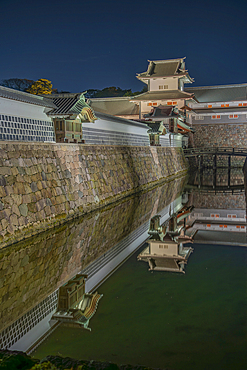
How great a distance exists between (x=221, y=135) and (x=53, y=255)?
97.3 feet

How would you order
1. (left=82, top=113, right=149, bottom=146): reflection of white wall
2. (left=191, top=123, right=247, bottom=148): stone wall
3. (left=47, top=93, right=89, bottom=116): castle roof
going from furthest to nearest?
(left=191, top=123, right=247, bottom=148): stone wall < (left=82, top=113, right=149, bottom=146): reflection of white wall < (left=47, top=93, right=89, bottom=116): castle roof

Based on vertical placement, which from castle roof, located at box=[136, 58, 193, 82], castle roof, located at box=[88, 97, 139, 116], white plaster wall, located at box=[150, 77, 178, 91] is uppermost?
castle roof, located at box=[136, 58, 193, 82]

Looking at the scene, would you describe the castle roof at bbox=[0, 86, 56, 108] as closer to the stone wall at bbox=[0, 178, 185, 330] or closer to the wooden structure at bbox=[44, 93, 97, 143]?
the wooden structure at bbox=[44, 93, 97, 143]

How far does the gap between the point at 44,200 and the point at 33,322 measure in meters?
4.75

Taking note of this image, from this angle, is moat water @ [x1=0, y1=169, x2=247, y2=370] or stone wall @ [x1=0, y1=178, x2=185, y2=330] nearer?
moat water @ [x1=0, y1=169, x2=247, y2=370]

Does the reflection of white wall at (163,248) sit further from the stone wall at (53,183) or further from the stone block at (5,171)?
the stone block at (5,171)

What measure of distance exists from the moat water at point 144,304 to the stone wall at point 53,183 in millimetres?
542

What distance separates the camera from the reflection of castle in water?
644 centimetres

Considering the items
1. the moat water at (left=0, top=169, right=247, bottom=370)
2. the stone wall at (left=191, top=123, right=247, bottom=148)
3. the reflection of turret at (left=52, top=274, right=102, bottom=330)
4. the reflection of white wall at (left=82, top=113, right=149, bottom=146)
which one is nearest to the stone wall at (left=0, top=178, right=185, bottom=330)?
the moat water at (left=0, top=169, right=247, bottom=370)

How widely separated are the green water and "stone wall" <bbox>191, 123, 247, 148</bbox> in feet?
95.5

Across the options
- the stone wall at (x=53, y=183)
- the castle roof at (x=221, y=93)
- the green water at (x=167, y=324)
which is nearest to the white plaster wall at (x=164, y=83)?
the castle roof at (x=221, y=93)

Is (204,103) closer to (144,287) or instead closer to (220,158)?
(220,158)

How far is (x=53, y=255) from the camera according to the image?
6.66 metres

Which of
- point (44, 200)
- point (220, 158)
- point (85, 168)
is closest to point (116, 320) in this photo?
point (44, 200)
